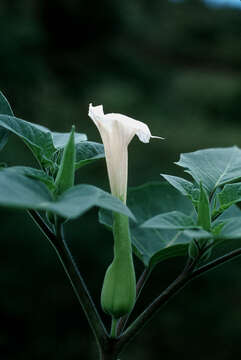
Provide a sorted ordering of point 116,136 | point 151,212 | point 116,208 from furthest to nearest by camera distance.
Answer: point 151,212
point 116,136
point 116,208

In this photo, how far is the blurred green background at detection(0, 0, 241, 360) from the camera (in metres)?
2.32

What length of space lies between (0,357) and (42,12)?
4.41 metres

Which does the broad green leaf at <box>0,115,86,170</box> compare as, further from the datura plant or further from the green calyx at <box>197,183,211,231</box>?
the green calyx at <box>197,183,211,231</box>

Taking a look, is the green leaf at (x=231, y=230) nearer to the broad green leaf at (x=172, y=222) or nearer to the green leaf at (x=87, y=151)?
the broad green leaf at (x=172, y=222)

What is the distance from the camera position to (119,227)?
0.37 meters

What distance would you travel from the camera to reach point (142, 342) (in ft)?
8.28

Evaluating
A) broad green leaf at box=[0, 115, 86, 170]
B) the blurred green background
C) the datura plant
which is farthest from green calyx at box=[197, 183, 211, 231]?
the blurred green background

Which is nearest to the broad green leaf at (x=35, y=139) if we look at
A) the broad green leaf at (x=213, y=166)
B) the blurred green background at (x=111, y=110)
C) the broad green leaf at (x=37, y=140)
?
the broad green leaf at (x=37, y=140)

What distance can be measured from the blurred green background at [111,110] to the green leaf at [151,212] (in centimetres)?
176

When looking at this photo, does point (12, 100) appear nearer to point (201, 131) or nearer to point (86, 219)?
point (86, 219)

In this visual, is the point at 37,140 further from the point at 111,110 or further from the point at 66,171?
the point at 111,110

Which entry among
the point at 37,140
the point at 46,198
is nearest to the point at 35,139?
the point at 37,140

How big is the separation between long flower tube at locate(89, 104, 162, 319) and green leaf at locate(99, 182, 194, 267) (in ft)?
→ 0.15

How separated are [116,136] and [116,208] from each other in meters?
0.11
